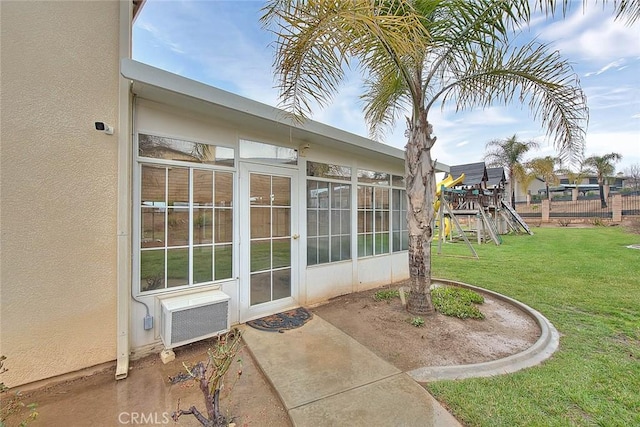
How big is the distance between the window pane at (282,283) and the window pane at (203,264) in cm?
113

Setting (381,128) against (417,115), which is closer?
(417,115)

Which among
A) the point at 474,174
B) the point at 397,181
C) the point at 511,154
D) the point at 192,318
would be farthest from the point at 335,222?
the point at 511,154

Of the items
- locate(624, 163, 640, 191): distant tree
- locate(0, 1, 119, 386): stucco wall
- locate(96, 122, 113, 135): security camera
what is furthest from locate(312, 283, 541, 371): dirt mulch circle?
locate(624, 163, 640, 191): distant tree

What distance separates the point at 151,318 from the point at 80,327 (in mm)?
667

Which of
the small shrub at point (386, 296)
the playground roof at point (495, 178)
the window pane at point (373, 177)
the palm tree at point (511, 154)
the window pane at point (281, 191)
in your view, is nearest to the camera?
the window pane at point (281, 191)

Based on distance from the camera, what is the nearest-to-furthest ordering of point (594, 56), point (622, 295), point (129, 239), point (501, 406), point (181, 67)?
point (501, 406) < point (129, 239) < point (594, 56) < point (622, 295) < point (181, 67)

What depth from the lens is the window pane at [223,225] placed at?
384 cm

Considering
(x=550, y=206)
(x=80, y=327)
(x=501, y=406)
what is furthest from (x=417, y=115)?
(x=550, y=206)

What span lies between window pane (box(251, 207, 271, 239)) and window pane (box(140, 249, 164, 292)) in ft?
4.35

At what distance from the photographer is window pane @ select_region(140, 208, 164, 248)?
3250mm

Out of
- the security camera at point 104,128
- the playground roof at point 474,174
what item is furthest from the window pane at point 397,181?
the playground roof at point 474,174

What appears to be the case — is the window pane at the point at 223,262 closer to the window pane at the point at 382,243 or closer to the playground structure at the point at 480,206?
the window pane at the point at 382,243

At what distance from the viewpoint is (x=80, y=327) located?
112 inches

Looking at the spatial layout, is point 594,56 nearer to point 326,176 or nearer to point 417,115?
point 417,115
